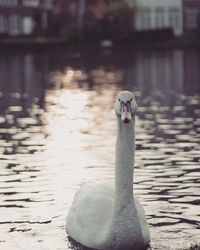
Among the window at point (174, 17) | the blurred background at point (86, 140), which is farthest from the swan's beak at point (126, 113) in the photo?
the window at point (174, 17)

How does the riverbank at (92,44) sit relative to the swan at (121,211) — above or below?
above

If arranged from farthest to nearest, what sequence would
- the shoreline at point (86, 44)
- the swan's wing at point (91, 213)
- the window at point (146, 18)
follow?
1. the window at point (146, 18)
2. the shoreline at point (86, 44)
3. the swan's wing at point (91, 213)

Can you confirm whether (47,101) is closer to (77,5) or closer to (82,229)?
(82,229)

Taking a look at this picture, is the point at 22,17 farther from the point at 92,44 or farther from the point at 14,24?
the point at 92,44

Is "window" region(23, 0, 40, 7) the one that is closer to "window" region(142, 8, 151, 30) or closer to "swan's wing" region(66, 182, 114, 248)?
"window" region(142, 8, 151, 30)

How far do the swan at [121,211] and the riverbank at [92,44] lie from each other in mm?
65640

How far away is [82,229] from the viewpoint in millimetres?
10055

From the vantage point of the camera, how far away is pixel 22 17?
3819 inches

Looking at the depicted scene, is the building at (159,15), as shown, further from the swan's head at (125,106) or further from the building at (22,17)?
the swan's head at (125,106)

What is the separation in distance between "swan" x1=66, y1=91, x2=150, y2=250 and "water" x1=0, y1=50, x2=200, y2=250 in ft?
2.19

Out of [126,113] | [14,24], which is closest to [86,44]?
[14,24]

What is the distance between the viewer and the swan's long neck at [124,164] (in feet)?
31.1

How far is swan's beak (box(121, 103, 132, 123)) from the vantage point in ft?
30.6

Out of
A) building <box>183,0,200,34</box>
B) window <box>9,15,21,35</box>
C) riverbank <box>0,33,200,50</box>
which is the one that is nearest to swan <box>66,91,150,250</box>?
riverbank <box>0,33,200,50</box>
